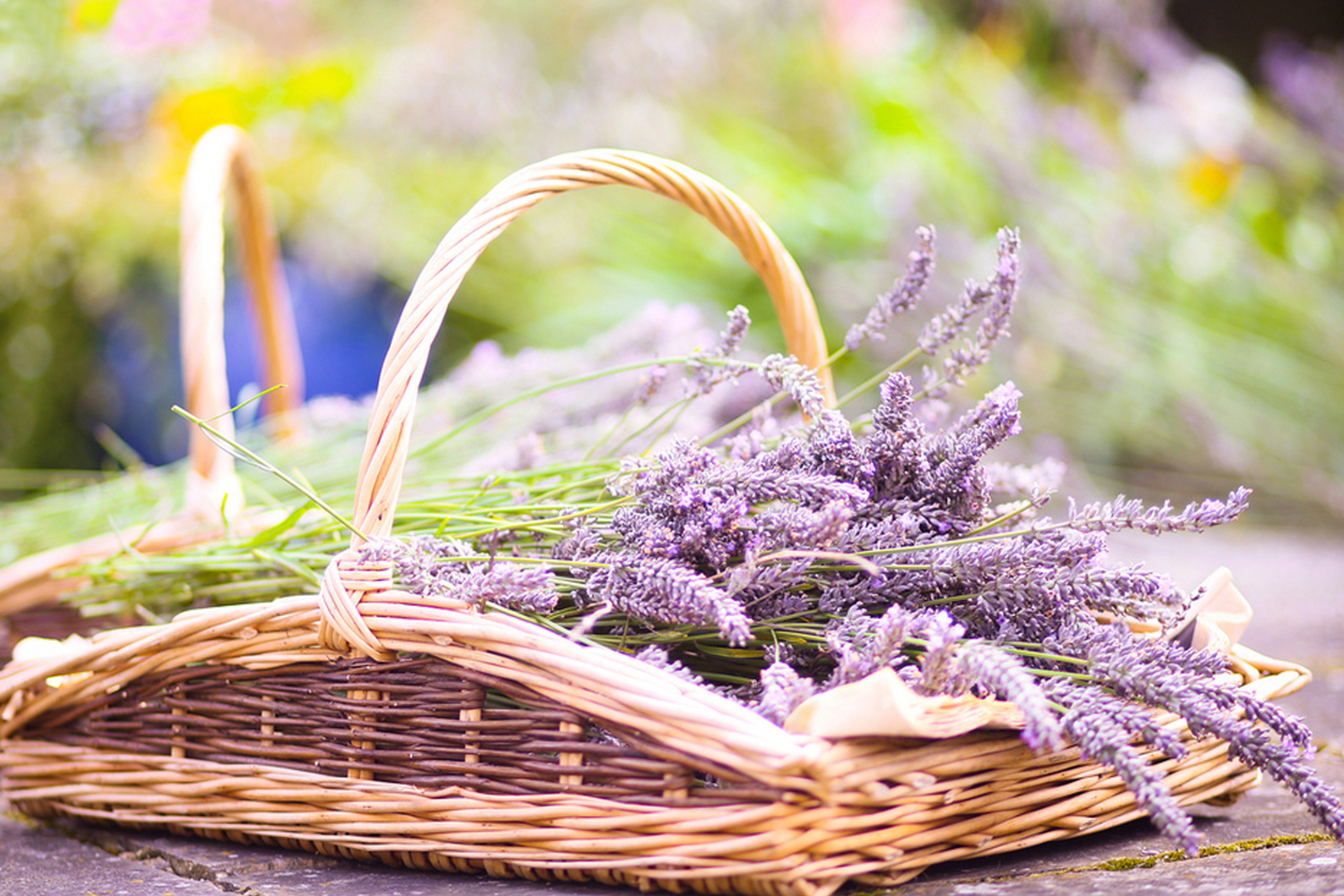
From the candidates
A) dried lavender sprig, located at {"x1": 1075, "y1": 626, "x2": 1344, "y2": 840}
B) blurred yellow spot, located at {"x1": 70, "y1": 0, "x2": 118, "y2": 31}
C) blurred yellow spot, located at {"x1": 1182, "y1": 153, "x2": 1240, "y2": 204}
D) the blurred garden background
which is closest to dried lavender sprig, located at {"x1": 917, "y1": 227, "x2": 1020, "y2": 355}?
dried lavender sprig, located at {"x1": 1075, "y1": 626, "x2": 1344, "y2": 840}

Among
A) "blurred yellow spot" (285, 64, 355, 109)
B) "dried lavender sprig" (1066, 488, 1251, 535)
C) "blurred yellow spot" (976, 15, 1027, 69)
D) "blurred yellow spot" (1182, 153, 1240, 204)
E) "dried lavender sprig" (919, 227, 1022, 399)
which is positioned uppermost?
"blurred yellow spot" (976, 15, 1027, 69)

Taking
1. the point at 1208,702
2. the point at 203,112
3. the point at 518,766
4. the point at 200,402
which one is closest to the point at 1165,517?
the point at 1208,702

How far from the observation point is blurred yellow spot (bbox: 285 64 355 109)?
2912 mm

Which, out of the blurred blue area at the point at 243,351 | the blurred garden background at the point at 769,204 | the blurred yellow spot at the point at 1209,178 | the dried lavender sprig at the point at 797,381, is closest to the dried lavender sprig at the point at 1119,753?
the dried lavender sprig at the point at 797,381

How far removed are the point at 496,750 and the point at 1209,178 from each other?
2.61 meters

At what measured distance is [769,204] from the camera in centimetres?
240

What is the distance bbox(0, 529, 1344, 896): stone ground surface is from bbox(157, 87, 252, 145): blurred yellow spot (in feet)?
6.94

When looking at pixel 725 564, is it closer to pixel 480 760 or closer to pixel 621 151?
pixel 480 760

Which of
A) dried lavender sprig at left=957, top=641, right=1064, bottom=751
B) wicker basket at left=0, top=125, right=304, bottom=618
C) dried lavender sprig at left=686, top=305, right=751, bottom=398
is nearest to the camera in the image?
dried lavender sprig at left=957, top=641, right=1064, bottom=751

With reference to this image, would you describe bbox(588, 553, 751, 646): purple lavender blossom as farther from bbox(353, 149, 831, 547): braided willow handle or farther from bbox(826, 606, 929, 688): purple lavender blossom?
bbox(353, 149, 831, 547): braided willow handle

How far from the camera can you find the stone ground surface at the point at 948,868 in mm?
633

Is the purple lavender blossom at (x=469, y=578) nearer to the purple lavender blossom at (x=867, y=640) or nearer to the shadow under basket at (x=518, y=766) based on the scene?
the shadow under basket at (x=518, y=766)

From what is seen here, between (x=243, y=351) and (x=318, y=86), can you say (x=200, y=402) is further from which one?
(x=318, y=86)

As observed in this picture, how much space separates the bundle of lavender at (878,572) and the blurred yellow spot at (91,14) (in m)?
2.34
